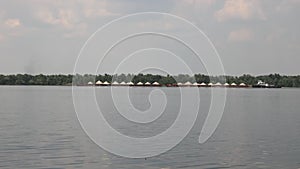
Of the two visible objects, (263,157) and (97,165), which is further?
(263,157)

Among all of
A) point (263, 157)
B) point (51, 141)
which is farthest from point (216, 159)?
point (51, 141)

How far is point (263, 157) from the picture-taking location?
34250 mm

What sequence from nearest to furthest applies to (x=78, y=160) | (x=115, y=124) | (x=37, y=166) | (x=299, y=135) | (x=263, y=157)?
(x=37, y=166)
(x=78, y=160)
(x=263, y=157)
(x=299, y=135)
(x=115, y=124)

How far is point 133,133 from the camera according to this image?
47.0 metres

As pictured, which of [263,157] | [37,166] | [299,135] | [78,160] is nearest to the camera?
[37,166]

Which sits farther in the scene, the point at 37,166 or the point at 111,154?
the point at 111,154

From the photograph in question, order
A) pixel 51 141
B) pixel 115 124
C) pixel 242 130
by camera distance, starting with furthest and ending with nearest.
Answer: pixel 115 124
pixel 242 130
pixel 51 141

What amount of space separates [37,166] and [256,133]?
25719 mm

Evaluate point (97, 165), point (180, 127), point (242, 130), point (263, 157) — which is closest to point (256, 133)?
point (242, 130)

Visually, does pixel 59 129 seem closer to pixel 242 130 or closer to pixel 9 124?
pixel 9 124

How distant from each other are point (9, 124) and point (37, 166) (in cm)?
2523

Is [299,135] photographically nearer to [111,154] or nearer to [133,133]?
[133,133]

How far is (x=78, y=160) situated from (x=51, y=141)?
9195 millimetres

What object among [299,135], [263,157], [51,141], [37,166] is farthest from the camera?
[299,135]
